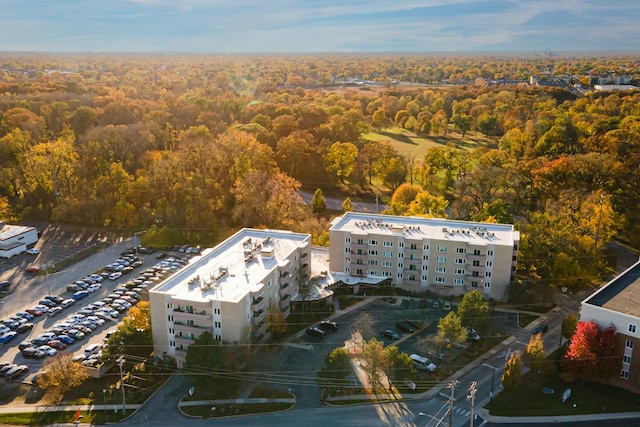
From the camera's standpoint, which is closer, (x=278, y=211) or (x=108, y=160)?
(x=278, y=211)

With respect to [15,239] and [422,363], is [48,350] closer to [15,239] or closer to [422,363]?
[15,239]

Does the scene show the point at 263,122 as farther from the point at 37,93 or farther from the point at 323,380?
the point at 323,380

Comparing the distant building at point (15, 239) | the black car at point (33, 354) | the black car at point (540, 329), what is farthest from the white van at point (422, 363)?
the distant building at point (15, 239)

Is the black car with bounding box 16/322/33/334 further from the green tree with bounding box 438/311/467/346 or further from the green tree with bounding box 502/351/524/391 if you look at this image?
the green tree with bounding box 502/351/524/391

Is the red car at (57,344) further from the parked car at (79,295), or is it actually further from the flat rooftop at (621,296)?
the flat rooftop at (621,296)

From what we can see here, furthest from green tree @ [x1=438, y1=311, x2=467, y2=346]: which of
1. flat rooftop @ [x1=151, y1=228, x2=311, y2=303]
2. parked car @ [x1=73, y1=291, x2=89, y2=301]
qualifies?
parked car @ [x1=73, y1=291, x2=89, y2=301]

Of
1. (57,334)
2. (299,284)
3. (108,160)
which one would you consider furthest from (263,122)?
(57,334)

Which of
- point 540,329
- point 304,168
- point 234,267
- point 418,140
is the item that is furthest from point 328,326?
point 418,140
